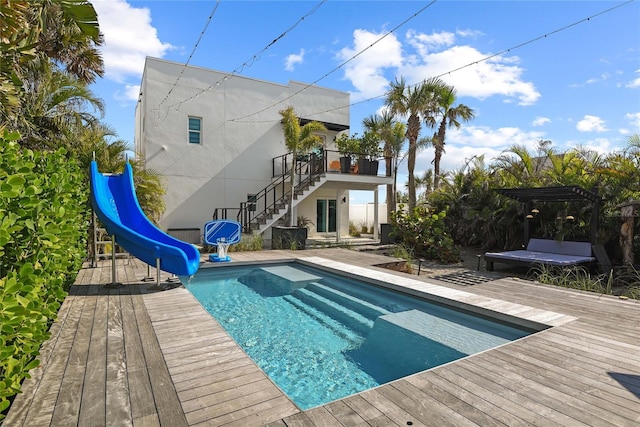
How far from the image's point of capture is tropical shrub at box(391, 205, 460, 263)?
33.0 feet

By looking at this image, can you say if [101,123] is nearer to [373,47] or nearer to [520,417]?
[373,47]

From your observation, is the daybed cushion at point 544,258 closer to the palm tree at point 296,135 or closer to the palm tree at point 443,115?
the palm tree at point 296,135

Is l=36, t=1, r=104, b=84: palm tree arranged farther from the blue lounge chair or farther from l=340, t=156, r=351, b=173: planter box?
l=340, t=156, r=351, b=173: planter box

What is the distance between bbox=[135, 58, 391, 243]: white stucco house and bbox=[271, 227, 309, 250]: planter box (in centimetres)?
90

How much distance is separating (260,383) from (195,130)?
485 inches

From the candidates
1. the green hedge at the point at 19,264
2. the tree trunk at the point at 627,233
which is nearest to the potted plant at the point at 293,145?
the tree trunk at the point at 627,233

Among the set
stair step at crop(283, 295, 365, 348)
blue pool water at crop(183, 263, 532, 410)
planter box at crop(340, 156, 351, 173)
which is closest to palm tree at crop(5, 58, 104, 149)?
blue pool water at crop(183, 263, 532, 410)

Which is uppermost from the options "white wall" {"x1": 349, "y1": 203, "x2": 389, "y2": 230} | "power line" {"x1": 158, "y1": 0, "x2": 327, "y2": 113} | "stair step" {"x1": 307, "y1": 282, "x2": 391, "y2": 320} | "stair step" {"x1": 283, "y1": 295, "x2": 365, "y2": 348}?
"power line" {"x1": 158, "y1": 0, "x2": 327, "y2": 113}

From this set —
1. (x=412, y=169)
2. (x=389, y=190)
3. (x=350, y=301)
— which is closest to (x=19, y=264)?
(x=350, y=301)

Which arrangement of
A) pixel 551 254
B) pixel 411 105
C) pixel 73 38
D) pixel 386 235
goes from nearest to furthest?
1. pixel 73 38
2. pixel 551 254
3. pixel 386 235
4. pixel 411 105

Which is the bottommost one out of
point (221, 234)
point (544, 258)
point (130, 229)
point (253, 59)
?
point (544, 258)

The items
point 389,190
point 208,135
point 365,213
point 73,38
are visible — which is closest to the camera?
point 73,38

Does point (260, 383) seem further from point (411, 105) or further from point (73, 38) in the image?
point (411, 105)

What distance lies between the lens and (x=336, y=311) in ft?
18.0
